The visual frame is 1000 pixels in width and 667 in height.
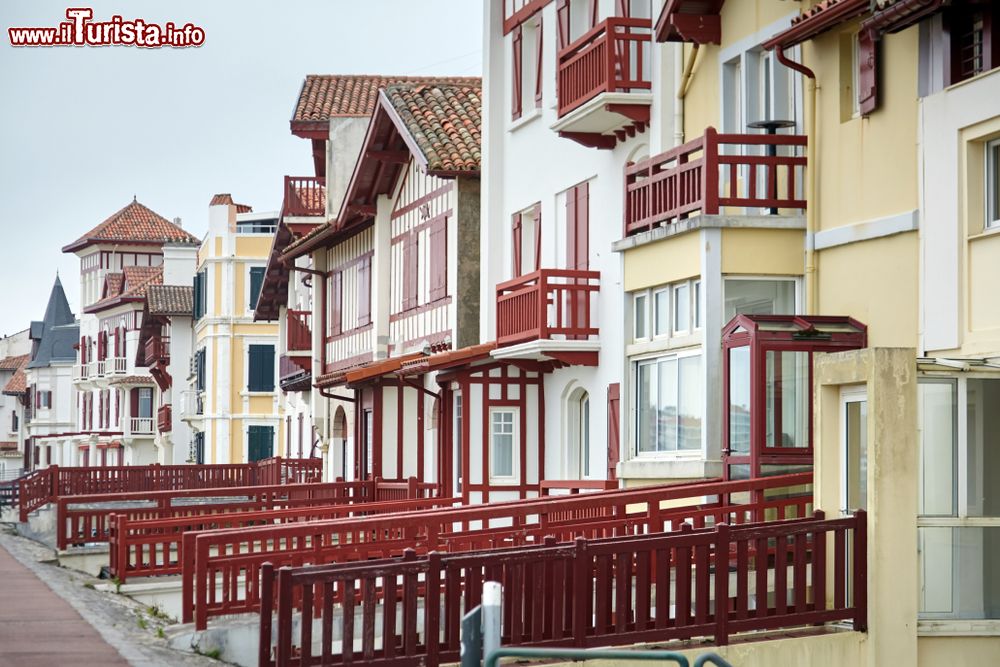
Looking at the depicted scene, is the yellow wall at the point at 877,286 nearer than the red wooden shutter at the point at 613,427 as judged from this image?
Yes

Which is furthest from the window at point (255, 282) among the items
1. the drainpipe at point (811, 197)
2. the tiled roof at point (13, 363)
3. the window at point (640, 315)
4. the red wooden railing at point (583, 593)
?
the tiled roof at point (13, 363)

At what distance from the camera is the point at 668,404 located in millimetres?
21203

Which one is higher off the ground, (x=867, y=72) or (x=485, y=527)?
(x=867, y=72)

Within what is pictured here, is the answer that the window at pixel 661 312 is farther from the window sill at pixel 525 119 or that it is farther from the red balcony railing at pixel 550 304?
the window sill at pixel 525 119

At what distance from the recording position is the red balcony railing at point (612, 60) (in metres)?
23.5

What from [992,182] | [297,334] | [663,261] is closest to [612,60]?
[663,261]

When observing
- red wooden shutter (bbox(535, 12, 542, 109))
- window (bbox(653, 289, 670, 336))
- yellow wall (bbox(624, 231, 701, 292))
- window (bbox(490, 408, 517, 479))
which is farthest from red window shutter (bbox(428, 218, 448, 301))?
window (bbox(653, 289, 670, 336))

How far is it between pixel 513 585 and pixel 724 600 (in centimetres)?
183

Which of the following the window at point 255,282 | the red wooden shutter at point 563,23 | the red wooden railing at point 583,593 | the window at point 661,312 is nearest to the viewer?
the red wooden railing at point 583,593

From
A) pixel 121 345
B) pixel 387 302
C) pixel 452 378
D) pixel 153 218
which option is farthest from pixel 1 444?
pixel 452 378

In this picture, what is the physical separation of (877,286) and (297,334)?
29.2 meters

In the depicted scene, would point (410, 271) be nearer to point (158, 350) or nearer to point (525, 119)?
point (525, 119)

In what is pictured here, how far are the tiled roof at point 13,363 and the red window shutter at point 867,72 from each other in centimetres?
11933

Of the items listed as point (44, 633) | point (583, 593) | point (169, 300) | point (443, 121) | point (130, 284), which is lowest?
point (44, 633)
